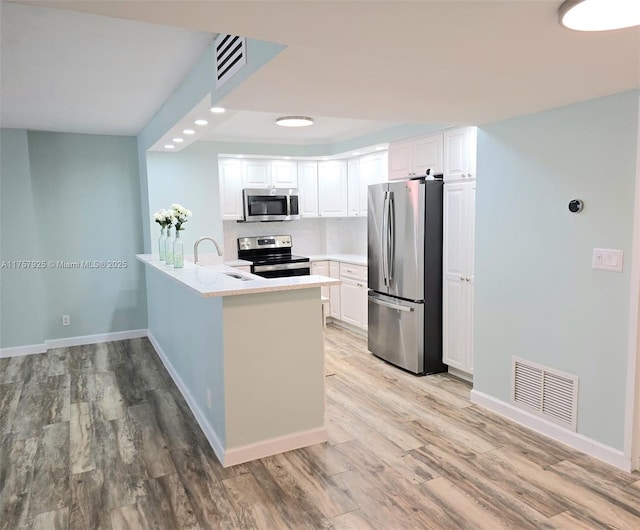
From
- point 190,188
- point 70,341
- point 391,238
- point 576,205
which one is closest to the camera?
point 576,205

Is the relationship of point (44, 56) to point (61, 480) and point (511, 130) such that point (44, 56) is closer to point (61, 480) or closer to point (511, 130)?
point (61, 480)

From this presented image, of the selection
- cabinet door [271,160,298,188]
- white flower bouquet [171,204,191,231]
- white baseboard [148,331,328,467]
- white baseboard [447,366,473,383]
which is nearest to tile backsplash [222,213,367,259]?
cabinet door [271,160,298,188]

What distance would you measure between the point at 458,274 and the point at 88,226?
167 inches

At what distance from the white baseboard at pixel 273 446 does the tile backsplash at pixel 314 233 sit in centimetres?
363

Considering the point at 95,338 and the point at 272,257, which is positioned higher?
the point at 272,257

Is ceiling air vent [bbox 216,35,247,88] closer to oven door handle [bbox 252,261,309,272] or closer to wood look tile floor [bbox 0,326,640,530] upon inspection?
wood look tile floor [bbox 0,326,640,530]

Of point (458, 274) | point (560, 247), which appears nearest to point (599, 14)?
point (560, 247)

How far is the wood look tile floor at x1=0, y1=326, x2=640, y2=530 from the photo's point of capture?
90.7 inches

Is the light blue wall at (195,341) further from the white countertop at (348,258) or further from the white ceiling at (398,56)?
the white countertop at (348,258)

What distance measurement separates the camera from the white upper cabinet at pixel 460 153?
383cm

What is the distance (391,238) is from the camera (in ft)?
14.4

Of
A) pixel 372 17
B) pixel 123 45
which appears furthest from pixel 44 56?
pixel 372 17

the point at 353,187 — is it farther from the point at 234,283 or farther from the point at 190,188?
the point at 234,283

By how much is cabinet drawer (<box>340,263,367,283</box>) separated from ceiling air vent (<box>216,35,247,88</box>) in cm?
340
